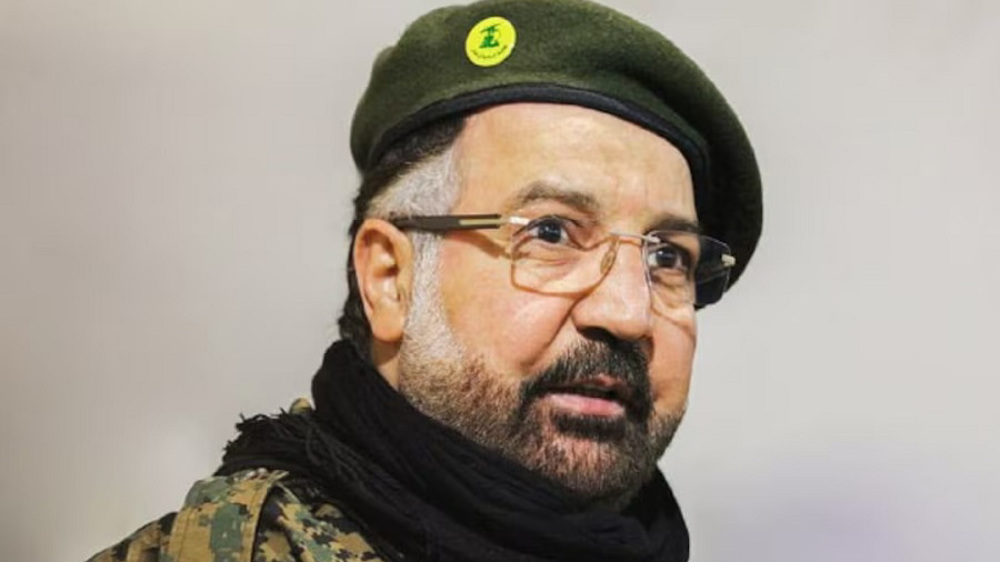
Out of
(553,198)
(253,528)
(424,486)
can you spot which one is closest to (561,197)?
(553,198)

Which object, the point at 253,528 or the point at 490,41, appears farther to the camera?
the point at 490,41

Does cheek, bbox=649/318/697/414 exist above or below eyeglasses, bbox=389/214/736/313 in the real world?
below

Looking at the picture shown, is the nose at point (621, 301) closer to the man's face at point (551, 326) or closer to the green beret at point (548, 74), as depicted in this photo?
the man's face at point (551, 326)

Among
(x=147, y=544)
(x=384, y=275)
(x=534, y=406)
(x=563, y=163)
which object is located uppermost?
(x=563, y=163)

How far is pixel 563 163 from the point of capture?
1.17m

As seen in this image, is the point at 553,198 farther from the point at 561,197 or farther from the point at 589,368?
the point at 589,368

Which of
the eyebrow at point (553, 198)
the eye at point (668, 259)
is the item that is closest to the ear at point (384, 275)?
the eyebrow at point (553, 198)

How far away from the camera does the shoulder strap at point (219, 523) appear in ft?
3.52

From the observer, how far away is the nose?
1145 millimetres

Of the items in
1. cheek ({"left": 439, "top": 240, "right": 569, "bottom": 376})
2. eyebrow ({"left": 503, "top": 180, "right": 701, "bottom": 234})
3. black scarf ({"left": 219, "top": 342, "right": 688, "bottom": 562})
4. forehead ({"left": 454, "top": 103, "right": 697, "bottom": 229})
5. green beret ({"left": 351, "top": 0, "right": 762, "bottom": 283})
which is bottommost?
black scarf ({"left": 219, "top": 342, "right": 688, "bottom": 562})

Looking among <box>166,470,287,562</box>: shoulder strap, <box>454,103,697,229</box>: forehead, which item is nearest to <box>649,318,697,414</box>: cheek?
<box>454,103,697,229</box>: forehead

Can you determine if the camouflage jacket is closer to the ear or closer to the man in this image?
the man

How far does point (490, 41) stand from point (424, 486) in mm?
447

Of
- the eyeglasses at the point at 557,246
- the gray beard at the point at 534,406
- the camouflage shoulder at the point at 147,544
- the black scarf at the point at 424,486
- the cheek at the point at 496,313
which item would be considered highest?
the eyeglasses at the point at 557,246
